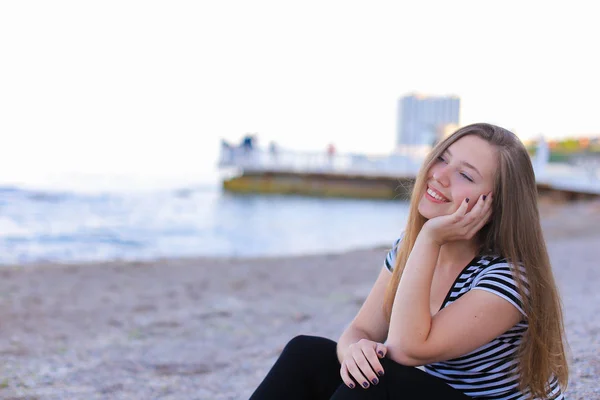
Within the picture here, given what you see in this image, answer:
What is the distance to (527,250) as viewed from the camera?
4.52ft

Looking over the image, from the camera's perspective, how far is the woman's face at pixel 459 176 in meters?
1.42

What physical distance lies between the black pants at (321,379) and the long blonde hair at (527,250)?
196 millimetres

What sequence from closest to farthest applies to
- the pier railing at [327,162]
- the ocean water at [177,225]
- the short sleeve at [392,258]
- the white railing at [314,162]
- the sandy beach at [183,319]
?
the short sleeve at [392,258] < the sandy beach at [183,319] < the ocean water at [177,225] < the pier railing at [327,162] < the white railing at [314,162]

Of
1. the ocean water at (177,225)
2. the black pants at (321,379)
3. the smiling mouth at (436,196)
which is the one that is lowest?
the ocean water at (177,225)

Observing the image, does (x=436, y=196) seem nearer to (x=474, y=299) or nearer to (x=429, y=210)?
(x=429, y=210)

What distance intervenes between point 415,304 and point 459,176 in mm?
354

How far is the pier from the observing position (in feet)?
72.4

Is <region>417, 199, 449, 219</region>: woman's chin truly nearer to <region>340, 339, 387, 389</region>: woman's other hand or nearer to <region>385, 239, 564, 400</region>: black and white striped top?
<region>385, 239, 564, 400</region>: black and white striped top

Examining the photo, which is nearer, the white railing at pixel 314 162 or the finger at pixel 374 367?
the finger at pixel 374 367

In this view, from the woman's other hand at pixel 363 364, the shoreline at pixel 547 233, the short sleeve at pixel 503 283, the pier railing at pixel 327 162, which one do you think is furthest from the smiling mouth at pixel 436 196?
the pier railing at pixel 327 162


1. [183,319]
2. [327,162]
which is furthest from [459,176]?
[327,162]

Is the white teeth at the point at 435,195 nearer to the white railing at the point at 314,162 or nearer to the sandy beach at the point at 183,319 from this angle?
the sandy beach at the point at 183,319

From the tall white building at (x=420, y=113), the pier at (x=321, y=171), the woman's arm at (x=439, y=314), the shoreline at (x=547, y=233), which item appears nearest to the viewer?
the woman's arm at (x=439, y=314)

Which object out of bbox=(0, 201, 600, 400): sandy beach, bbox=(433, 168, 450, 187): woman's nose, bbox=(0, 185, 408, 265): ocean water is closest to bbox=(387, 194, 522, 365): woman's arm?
bbox=(433, 168, 450, 187): woman's nose
